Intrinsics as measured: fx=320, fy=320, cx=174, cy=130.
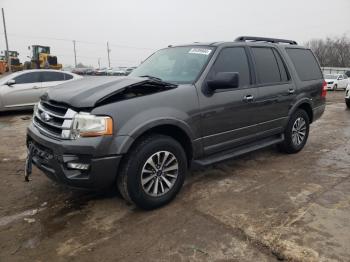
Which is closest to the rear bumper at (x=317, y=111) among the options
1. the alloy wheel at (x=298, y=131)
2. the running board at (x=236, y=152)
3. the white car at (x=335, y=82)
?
the alloy wheel at (x=298, y=131)

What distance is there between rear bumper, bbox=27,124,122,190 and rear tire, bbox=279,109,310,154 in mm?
3385

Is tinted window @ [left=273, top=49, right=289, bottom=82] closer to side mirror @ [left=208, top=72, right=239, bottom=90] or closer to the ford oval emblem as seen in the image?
side mirror @ [left=208, top=72, right=239, bottom=90]

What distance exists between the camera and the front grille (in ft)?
10.2

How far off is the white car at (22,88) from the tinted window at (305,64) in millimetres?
→ 7477

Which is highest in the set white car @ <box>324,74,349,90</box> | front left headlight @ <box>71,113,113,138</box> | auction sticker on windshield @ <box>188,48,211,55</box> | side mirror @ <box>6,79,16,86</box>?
auction sticker on windshield @ <box>188,48,211,55</box>

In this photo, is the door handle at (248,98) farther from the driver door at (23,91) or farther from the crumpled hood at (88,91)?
the driver door at (23,91)

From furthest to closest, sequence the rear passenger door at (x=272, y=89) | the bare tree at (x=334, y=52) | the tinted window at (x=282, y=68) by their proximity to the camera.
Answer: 1. the bare tree at (x=334, y=52)
2. the tinted window at (x=282, y=68)
3. the rear passenger door at (x=272, y=89)

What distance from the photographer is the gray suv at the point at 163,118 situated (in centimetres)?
307

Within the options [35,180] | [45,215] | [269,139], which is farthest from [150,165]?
[269,139]

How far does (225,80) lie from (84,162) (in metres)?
1.83

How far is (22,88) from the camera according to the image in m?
9.70

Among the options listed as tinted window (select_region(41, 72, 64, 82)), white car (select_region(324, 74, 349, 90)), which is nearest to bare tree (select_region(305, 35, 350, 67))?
white car (select_region(324, 74, 349, 90))

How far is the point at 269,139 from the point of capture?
5102 mm

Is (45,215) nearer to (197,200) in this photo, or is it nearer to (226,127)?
(197,200)
